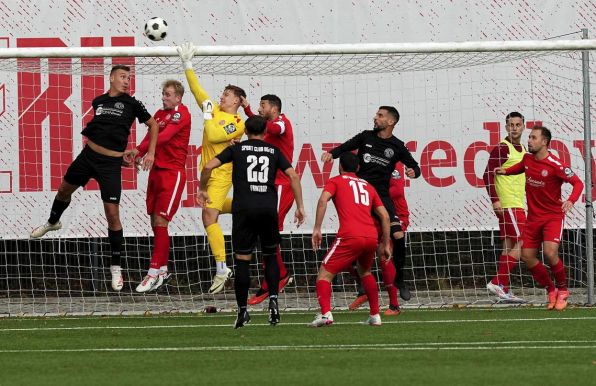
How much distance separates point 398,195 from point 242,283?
4.34m

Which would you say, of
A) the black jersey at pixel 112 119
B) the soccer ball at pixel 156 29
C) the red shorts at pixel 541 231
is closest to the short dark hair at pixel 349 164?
the black jersey at pixel 112 119

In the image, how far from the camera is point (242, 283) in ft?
40.0

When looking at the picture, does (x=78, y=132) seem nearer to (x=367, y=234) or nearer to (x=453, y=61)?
(x=453, y=61)

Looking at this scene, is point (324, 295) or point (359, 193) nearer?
point (324, 295)

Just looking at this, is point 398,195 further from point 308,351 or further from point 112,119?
point 308,351

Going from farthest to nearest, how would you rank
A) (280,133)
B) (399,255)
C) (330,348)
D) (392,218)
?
(399,255), (280,133), (392,218), (330,348)

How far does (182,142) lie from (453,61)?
139 inches

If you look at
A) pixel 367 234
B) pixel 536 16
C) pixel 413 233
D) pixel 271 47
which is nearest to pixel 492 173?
pixel 413 233

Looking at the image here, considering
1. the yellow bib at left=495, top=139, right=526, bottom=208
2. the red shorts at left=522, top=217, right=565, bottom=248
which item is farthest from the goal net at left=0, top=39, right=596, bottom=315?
the red shorts at left=522, top=217, right=565, bottom=248

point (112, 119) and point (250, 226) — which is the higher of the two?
point (112, 119)

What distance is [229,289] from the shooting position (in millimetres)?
19188

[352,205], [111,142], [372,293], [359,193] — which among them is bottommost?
[372,293]

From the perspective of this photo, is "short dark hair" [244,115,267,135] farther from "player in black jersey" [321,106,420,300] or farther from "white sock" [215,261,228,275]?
"white sock" [215,261,228,275]

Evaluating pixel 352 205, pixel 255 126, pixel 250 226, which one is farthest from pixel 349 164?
pixel 250 226
